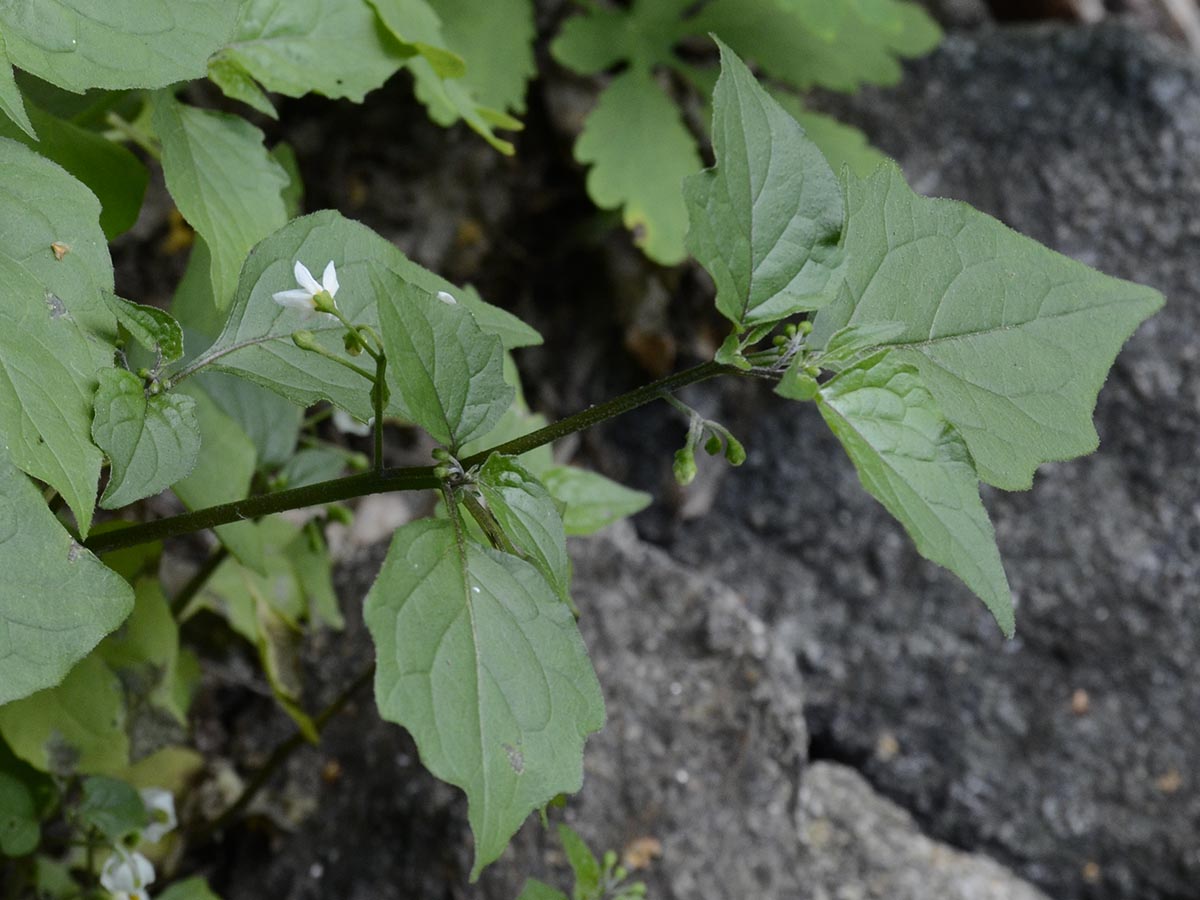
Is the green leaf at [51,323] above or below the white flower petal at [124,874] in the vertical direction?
above

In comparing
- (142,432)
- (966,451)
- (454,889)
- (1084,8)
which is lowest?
Result: (454,889)

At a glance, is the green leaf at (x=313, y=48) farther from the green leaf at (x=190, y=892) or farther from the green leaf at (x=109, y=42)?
the green leaf at (x=190, y=892)

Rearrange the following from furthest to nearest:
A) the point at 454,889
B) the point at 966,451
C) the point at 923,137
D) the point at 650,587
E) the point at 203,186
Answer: the point at 923,137, the point at 650,587, the point at 454,889, the point at 203,186, the point at 966,451

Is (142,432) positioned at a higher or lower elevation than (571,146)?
higher

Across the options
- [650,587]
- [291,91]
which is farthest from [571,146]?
[291,91]

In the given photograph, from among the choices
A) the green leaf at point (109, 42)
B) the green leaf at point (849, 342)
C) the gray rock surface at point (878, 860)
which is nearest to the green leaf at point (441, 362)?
the green leaf at point (849, 342)

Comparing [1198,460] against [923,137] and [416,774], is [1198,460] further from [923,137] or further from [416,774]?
[416,774]

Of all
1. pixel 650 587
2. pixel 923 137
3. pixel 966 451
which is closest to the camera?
pixel 966 451
